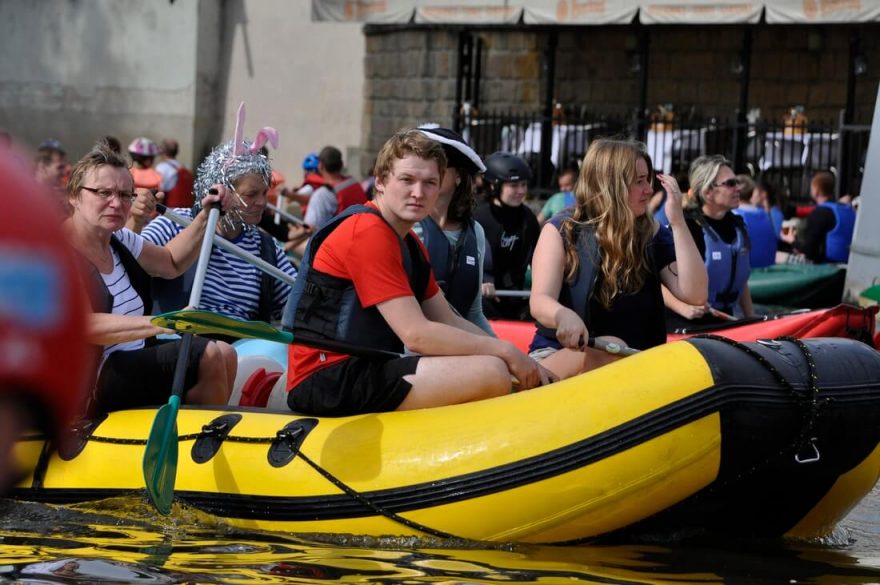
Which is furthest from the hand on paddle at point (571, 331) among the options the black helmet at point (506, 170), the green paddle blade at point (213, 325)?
the black helmet at point (506, 170)

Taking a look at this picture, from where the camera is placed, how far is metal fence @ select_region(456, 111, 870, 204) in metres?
16.0

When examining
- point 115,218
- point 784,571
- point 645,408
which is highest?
point 115,218

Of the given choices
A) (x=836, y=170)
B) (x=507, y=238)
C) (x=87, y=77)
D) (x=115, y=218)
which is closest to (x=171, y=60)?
(x=87, y=77)

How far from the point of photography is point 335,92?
68.9ft

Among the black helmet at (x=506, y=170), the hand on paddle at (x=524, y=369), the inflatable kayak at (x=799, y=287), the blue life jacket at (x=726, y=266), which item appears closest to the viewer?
the hand on paddle at (x=524, y=369)

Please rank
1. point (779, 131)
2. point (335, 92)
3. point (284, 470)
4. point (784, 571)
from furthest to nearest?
point (335, 92)
point (779, 131)
point (284, 470)
point (784, 571)

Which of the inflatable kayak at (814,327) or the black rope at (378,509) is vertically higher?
the inflatable kayak at (814,327)

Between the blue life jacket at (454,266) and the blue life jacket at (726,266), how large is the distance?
6.98 feet

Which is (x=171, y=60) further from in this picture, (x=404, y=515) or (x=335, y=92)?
(x=404, y=515)

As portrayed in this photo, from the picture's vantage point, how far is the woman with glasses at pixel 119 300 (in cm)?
545

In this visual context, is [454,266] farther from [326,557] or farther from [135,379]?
[326,557]

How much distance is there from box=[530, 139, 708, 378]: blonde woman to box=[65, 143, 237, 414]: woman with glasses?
1298 millimetres

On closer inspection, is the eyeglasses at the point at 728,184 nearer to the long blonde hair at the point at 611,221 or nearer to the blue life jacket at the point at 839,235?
the long blonde hair at the point at 611,221

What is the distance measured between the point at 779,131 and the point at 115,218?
41.7ft
